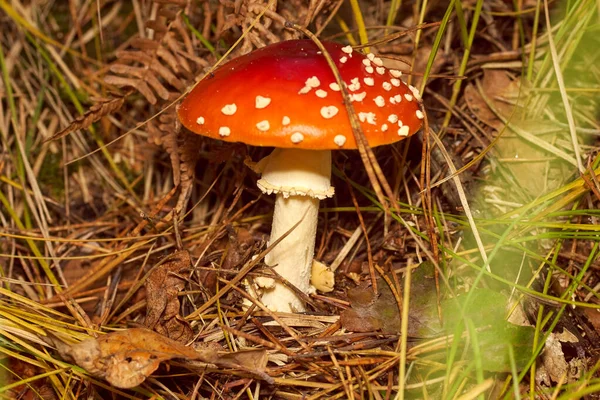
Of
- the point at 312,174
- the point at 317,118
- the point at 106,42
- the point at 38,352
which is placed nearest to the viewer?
the point at 317,118

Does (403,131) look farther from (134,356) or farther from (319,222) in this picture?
(134,356)

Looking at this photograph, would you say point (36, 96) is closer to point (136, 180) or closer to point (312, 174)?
point (136, 180)

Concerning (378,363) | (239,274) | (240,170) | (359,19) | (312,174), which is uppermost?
(359,19)

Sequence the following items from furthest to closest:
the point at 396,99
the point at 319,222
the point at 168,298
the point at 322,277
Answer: the point at 319,222 < the point at 322,277 < the point at 168,298 < the point at 396,99

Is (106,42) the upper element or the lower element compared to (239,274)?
upper

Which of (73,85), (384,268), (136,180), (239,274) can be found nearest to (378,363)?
(384,268)

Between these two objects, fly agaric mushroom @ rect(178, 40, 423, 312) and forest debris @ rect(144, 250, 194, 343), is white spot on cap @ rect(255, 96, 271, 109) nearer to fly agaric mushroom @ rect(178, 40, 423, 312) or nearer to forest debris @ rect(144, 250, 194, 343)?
fly agaric mushroom @ rect(178, 40, 423, 312)

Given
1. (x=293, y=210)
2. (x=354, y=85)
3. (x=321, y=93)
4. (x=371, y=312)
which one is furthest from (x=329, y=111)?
(x=371, y=312)
